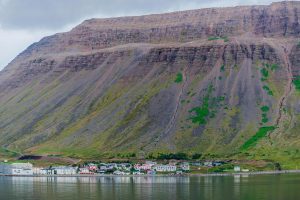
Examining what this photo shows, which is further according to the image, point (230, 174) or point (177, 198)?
point (230, 174)

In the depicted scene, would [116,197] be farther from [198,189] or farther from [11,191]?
[11,191]

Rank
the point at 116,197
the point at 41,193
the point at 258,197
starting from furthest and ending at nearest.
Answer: the point at 41,193
the point at 116,197
the point at 258,197

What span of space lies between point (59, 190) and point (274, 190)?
45.7 meters

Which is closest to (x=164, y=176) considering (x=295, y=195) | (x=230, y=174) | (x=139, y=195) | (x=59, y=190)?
(x=230, y=174)

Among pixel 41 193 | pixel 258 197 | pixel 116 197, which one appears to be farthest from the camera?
pixel 41 193

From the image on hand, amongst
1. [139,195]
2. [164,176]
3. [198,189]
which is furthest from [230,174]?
[139,195]

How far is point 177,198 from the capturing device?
392 ft

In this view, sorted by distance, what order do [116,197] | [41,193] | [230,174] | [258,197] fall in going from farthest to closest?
[230,174]
[41,193]
[116,197]
[258,197]

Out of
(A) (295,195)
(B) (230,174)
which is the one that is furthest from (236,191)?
(B) (230,174)

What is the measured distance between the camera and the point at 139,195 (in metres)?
126

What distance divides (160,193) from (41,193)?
24.8m

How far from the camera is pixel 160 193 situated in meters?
131

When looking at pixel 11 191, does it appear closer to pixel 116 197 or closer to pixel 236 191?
pixel 116 197

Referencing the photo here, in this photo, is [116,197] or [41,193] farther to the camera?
[41,193]
